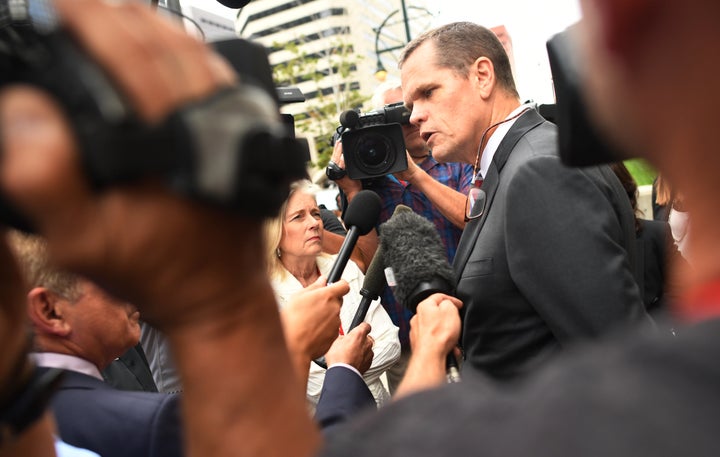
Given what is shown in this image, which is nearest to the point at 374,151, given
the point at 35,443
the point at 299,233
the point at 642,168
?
the point at 299,233

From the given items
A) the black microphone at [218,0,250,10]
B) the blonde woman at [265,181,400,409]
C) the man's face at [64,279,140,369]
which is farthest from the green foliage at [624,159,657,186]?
the black microphone at [218,0,250,10]

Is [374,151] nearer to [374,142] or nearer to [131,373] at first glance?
[374,142]

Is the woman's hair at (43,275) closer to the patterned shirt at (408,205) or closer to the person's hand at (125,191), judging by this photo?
the person's hand at (125,191)

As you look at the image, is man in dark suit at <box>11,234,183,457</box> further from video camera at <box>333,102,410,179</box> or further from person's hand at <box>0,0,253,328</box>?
video camera at <box>333,102,410,179</box>

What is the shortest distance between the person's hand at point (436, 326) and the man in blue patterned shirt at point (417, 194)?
5.08ft

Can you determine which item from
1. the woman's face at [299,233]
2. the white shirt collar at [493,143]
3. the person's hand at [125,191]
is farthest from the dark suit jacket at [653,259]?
the person's hand at [125,191]

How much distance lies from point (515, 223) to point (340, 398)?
73 cm

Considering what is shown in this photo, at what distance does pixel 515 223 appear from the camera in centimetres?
201

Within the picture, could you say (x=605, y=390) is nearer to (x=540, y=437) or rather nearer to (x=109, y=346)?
(x=540, y=437)

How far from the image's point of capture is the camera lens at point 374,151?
3.60 metres

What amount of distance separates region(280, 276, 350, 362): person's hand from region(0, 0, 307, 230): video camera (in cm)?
112

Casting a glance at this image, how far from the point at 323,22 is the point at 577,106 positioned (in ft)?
202

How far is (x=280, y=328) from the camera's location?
2.54 ft

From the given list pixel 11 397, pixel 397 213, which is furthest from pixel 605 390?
pixel 397 213
